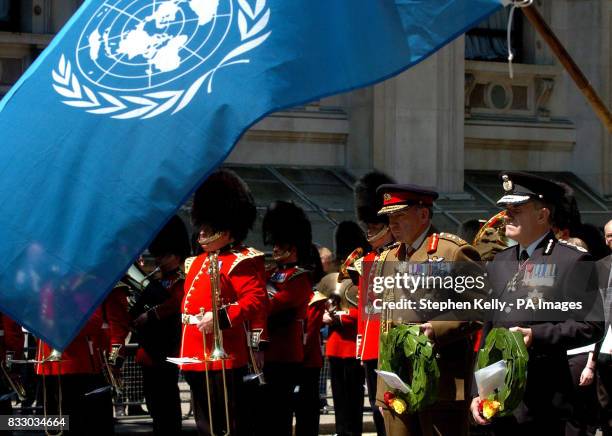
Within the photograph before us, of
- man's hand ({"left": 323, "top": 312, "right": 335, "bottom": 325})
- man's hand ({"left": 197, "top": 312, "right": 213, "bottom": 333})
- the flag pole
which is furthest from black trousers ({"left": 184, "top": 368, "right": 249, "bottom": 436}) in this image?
the flag pole

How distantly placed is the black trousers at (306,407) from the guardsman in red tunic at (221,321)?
172 centimetres

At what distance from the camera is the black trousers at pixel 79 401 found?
9969 mm

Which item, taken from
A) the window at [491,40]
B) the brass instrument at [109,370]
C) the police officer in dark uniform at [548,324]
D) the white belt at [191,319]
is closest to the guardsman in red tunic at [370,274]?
the white belt at [191,319]

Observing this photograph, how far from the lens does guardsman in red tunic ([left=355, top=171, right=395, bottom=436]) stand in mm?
8836

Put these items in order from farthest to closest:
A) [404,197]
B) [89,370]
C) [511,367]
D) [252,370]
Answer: [89,370]
[252,370]
[404,197]
[511,367]

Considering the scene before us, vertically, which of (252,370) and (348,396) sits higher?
(252,370)

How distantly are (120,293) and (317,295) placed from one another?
6.03 feet

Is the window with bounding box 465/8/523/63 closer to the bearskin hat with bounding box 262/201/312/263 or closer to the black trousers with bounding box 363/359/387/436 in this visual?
the bearskin hat with bounding box 262/201/312/263

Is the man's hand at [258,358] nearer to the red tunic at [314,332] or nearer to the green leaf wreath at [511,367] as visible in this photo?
the red tunic at [314,332]

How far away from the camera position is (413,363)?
7387 millimetres

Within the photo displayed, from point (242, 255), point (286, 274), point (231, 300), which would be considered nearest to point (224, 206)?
point (242, 255)

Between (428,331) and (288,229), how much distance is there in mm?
3613

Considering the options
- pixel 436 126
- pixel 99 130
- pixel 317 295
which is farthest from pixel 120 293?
pixel 436 126

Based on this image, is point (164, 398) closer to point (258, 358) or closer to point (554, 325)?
point (258, 358)
